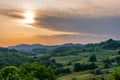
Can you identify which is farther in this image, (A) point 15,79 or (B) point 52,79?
(B) point 52,79

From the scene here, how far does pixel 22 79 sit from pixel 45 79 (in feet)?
60.4

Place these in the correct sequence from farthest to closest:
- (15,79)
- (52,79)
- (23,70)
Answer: (52,79) → (23,70) → (15,79)

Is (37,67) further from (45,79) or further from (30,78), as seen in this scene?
(30,78)

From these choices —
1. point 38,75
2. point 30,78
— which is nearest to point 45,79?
point 38,75

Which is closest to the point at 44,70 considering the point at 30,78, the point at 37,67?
the point at 37,67

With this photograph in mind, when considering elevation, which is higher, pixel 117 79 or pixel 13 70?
pixel 13 70

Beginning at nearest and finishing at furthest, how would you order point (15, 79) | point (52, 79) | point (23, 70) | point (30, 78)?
1. point (15, 79)
2. point (30, 78)
3. point (23, 70)
4. point (52, 79)

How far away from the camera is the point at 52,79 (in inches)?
4006

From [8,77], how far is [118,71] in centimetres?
3253

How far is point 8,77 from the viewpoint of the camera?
260 ft

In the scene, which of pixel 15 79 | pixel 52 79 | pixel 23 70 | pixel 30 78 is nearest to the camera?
pixel 15 79

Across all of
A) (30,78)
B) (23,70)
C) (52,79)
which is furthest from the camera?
(52,79)

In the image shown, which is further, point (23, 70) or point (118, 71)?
point (23, 70)

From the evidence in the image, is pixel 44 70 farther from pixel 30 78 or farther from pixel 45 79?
pixel 30 78
